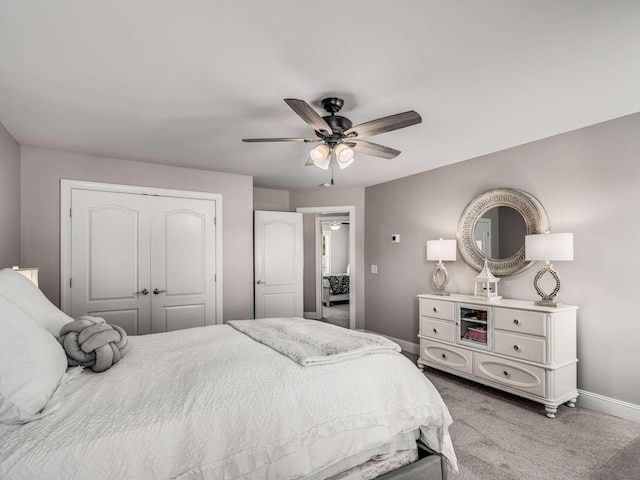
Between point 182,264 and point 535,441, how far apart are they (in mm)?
3784

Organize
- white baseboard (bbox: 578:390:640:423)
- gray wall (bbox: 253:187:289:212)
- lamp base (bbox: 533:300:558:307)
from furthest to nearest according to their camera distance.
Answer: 1. gray wall (bbox: 253:187:289:212)
2. lamp base (bbox: 533:300:558:307)
3. white baseboard (bbox: 578:390:640:423)

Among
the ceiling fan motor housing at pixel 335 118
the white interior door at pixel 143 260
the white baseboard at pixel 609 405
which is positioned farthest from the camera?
the white interior door at pixel 143 260

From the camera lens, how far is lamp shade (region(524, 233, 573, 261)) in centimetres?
291

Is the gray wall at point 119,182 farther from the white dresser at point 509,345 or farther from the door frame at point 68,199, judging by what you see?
the white dresser at point 509,345

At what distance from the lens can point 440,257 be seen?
4.03m

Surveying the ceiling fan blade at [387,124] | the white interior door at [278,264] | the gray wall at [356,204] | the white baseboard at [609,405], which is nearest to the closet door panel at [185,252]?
the white interior door at [278,264]

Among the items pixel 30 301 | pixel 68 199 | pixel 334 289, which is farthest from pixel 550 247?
pixel 334 289

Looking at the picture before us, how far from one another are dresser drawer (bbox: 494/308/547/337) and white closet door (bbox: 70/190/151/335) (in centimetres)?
368

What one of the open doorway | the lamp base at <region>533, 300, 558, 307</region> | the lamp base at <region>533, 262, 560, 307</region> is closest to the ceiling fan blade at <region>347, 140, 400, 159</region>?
the lamp base at <region>533, 262, 560, 307</region>

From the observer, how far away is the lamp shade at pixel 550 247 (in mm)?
2912

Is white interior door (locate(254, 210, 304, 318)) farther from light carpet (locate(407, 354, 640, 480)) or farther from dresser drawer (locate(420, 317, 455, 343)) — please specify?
light carpet (locate(407, 354, 640, 480))

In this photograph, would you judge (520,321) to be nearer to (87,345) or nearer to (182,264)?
(87,345)

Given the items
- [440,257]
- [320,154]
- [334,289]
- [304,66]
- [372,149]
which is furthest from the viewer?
[334,289]

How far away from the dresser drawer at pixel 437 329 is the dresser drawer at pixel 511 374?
0.35m
